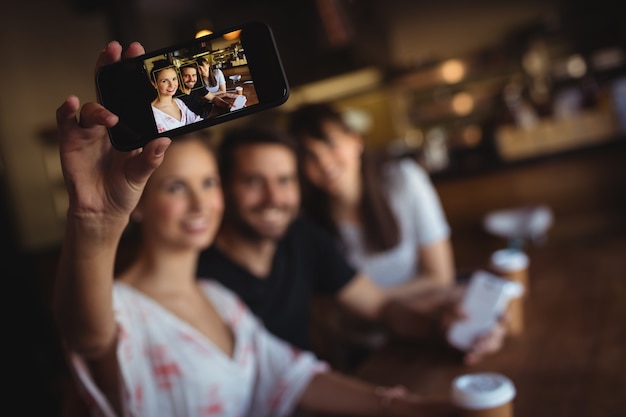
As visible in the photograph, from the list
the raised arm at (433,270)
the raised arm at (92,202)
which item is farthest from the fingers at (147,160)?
the raised arm at (433,270)

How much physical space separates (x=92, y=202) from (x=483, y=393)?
62 centimetres

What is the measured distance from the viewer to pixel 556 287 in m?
1.74

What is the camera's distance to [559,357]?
121cm

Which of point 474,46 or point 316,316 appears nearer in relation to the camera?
point 316,316

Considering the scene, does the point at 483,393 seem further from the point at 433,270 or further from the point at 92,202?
the point at 433,270

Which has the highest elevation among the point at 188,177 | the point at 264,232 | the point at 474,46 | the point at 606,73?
the point at 474,46

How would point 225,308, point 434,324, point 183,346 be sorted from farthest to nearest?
point 434,324 → point 225,308 → point 183,346

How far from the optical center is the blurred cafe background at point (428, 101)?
3043mm

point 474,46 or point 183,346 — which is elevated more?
point 474,46

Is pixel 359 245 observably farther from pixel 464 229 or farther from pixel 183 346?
pixel 464 229

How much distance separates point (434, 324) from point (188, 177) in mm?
766

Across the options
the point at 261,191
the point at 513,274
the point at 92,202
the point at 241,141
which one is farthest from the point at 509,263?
the point at 92,202

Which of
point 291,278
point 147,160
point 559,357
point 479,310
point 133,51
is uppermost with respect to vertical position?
point 133,51

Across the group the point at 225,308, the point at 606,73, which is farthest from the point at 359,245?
the point at 606,73
